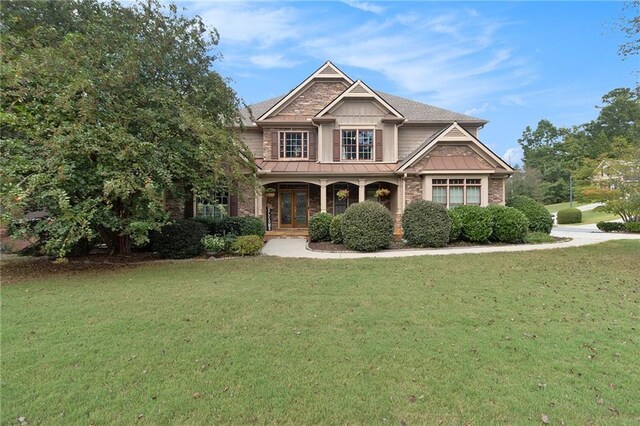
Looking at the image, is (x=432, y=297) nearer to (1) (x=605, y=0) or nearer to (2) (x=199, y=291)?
(2) (x=199, y=291)

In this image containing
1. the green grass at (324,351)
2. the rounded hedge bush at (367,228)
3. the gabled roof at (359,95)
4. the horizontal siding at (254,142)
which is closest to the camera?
the green grass at (324,351)

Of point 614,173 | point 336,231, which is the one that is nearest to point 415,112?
point 336,231

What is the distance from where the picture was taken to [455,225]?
42.3 ft

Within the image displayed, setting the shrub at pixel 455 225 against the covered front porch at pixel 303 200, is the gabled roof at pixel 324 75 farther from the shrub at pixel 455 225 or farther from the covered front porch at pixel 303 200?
the shrub at pixel 455 225

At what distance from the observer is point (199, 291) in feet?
22.1

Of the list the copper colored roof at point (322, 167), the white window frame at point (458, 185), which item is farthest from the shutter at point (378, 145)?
the white window frame at point (458, 185)

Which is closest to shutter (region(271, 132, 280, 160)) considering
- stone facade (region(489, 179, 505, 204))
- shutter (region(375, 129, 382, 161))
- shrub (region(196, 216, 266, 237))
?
shrub (region(196, 216, 266, 237))

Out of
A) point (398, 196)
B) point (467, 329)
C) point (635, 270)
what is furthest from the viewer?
point (398, 196)

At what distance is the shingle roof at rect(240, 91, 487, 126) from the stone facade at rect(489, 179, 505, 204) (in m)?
4.15

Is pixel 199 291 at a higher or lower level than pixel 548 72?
lower

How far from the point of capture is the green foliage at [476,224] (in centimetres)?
1284

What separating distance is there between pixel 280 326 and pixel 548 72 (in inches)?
664

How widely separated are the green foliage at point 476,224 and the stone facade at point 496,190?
373cm

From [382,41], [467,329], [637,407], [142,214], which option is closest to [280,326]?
[467,329]
